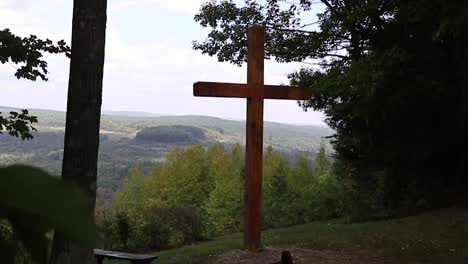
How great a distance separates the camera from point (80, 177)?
422 centimetres

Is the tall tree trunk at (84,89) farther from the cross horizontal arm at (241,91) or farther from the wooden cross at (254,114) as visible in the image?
the wooden cross at (254,114)

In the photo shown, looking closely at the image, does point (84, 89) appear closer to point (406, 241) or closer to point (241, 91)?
point (241, 91)

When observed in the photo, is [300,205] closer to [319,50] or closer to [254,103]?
[319,50]

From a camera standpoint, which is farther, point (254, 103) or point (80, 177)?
point (254, 103)

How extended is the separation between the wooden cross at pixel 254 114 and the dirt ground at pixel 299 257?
0.24 metres

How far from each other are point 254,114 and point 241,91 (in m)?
0.37

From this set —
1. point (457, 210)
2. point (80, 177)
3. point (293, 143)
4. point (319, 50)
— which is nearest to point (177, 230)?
point (319, 50)

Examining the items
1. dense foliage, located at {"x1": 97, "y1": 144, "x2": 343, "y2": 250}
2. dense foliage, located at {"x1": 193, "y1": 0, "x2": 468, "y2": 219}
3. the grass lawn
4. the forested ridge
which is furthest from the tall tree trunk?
dense foliage, located at {"x1": 193, "y1": 0, "x2": 468, "y2": 219}

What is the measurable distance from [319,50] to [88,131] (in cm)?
976

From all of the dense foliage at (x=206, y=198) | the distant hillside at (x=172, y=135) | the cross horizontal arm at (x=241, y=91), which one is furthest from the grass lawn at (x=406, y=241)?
the distant hillside at (x=172, y=135)

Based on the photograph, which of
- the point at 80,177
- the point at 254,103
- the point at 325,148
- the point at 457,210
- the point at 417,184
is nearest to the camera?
the point at 80,177

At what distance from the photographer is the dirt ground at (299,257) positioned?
7.27 metres

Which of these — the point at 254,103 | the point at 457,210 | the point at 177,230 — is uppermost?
the point at 254,103

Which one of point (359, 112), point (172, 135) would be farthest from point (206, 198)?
point (172, 135)
